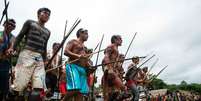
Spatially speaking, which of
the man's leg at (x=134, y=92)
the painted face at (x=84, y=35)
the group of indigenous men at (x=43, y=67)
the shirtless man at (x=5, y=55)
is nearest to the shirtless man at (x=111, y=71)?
the group of indigenous men at (x=43, y=67)

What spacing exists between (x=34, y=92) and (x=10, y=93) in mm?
1876

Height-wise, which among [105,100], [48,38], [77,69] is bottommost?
[105,100]

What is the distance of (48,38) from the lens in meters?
6.23

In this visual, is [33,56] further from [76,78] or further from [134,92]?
[134,92]

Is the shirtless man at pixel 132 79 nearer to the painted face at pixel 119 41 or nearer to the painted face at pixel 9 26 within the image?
the painted face at pixel 119 41

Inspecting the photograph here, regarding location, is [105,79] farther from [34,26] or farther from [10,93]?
[34,26]

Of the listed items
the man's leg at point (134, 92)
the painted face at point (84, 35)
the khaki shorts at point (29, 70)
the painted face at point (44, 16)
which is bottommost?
the man's leg at point (134, 92)

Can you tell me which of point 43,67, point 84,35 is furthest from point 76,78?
point 43,67

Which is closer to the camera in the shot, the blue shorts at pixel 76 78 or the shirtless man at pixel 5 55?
the shirtless man at pixel 5 55

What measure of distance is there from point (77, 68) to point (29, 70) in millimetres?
1609

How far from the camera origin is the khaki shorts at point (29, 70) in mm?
5645

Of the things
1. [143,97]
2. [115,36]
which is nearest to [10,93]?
[115,36]

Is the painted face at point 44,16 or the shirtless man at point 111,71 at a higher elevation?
the painted face at point 44,16

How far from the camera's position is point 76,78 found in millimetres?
7043
